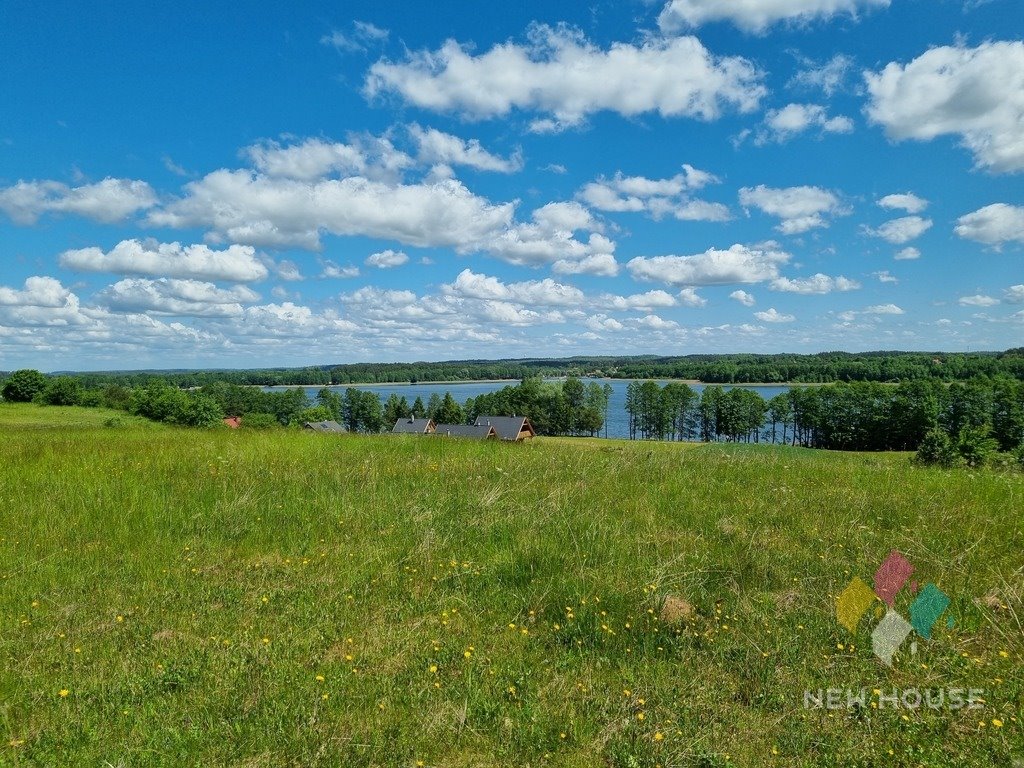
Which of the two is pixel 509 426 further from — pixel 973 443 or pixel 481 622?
pixel 481 622

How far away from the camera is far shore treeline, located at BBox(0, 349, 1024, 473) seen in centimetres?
5266

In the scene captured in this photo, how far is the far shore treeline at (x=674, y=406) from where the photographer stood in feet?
173

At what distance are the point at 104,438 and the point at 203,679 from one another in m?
12.4

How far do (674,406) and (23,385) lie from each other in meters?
101

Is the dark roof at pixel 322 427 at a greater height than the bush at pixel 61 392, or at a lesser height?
lesser

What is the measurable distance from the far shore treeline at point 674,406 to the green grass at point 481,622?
157 ft

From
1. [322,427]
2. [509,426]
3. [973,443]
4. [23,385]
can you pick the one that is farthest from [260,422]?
[973,443]

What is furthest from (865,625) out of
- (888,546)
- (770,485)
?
(770,485)

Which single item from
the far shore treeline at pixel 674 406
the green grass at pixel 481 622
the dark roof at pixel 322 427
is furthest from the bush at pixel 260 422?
the green grass at pixel 481 622

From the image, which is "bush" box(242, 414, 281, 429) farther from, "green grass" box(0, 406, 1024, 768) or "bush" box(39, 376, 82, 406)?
"bush" box(39, 376, 82, 406)

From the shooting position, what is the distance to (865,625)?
4.45 meters

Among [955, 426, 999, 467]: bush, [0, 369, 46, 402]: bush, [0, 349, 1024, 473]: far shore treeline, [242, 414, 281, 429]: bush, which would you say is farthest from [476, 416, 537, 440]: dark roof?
[0, 369, 46, 402]: bush

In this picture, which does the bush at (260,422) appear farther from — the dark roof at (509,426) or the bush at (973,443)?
the bush at (973,443)

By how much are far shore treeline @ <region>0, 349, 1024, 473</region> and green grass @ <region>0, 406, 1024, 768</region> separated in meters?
47.9
